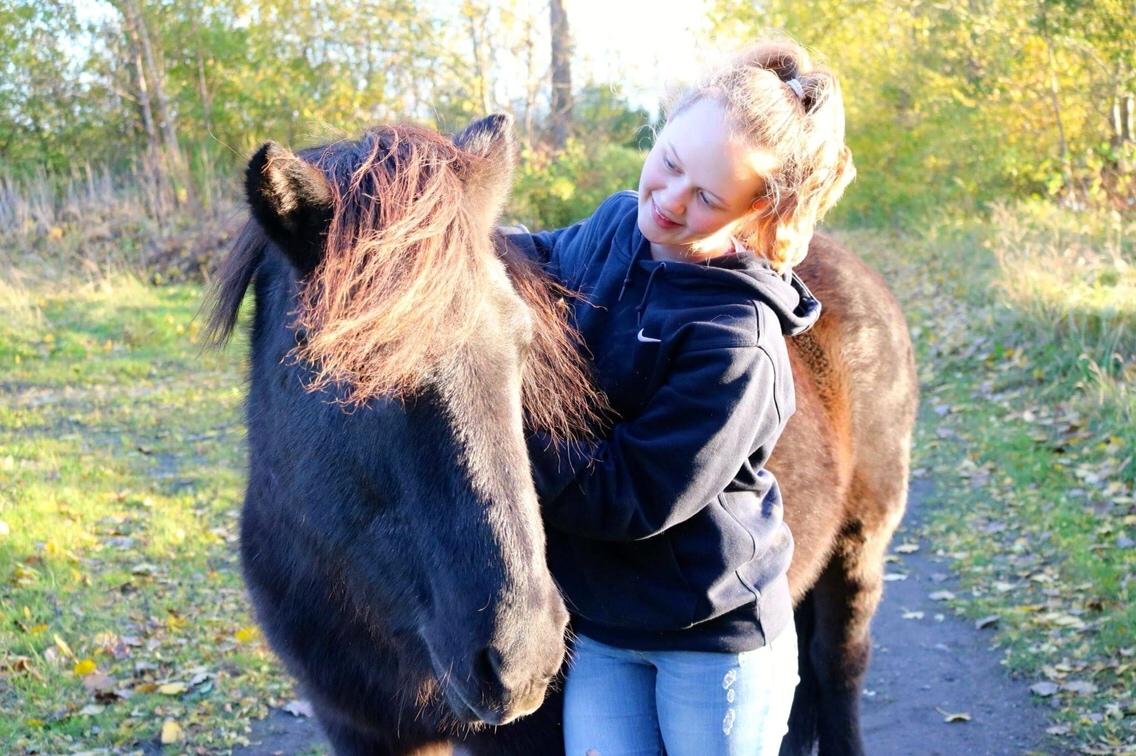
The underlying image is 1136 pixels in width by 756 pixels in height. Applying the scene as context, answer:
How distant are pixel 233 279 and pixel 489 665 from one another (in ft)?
3.67

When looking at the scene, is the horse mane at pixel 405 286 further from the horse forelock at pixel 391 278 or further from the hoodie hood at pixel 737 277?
the hoodie hood at pixel 737 277

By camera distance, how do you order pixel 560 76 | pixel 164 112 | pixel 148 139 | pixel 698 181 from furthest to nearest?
1. pixel 148 139
2. pixel 164 112
3. pixel 560 76
4. pixel 698 181

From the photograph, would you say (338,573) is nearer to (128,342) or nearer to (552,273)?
(552,273)

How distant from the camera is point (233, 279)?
222cm

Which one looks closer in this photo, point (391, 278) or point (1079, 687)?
point (391, 278)

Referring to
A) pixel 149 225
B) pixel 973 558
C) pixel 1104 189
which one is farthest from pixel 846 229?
pixel 973 558

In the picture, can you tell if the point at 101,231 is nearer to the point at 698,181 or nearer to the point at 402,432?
the point at 698,181

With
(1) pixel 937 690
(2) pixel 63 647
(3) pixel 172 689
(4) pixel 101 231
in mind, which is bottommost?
(1) pixel 937 690

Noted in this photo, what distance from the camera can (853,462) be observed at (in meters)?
3.68

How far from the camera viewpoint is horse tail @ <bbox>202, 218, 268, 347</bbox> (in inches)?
86.4

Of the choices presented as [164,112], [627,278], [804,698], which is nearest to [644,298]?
[627,278]

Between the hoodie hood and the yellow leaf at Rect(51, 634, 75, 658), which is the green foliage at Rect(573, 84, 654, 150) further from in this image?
the hoodie hood

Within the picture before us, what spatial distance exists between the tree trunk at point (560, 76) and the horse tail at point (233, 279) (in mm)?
12949

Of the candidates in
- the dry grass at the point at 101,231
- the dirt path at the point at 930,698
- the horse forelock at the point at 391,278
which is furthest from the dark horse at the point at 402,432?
the dry grass at the point at 101,231
